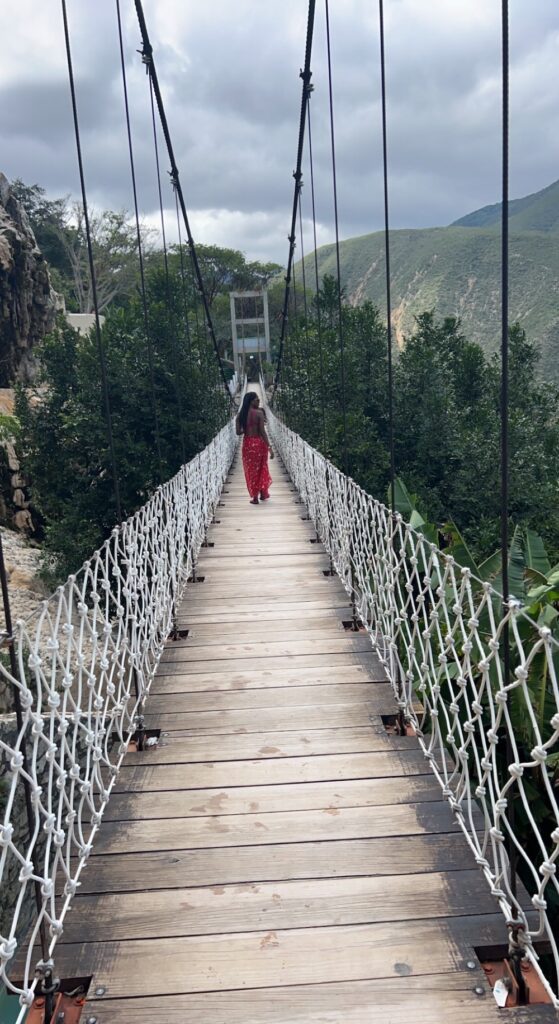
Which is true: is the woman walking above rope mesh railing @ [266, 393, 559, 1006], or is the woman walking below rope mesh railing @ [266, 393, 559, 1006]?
above

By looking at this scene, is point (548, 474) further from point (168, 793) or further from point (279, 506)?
point (168, 793)

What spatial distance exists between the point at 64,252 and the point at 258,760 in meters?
27.9

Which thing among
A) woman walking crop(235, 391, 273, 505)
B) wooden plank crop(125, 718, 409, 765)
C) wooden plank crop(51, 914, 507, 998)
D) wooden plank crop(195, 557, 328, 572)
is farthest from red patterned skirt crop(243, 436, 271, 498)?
wooden plank crop(51, 914, 507, 998)

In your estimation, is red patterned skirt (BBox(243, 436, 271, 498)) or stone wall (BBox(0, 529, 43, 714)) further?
stone wall (BBox(0, 529, 43, 714))

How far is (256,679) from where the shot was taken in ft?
8.71

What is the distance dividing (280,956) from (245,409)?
204 inches

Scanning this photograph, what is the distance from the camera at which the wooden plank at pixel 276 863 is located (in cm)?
158

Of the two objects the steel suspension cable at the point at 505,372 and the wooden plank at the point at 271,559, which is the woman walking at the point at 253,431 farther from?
the steel suspension cable at the point at 505,372

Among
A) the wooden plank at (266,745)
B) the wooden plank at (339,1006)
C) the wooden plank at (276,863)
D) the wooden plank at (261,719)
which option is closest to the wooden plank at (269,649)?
the wooden plank at (261,719)

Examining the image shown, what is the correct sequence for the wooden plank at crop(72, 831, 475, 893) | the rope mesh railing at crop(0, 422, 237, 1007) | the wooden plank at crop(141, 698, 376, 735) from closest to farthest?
1. the rope mesh railing at crop(0, 422, 237, 1007)
2. the wooden plank at crop(72, 831, 475, 893)
3. the wooden plank at crop(141, 698, 376, 735)

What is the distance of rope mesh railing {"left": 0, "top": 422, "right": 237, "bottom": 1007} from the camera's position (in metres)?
1.31

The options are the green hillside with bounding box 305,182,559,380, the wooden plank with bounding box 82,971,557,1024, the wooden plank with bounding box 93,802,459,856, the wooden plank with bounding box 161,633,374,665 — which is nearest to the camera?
the wooden plank with bounding box 82,971,557,1024

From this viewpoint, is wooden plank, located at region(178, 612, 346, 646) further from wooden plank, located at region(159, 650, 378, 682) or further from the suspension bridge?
wooden plank, located at region(159, 650, 378, 682)

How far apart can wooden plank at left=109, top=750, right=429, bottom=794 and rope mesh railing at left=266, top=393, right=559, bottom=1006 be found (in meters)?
0.11
